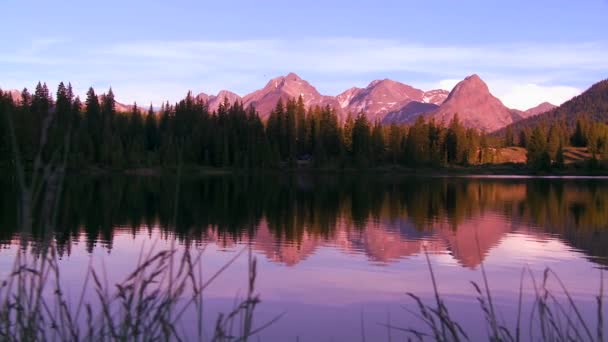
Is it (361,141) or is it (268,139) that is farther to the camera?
(361,141)

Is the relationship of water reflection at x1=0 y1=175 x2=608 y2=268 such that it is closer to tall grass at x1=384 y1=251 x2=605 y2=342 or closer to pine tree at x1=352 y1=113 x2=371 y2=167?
tall grass at x1=384 y1=251 x2=605 y2=342

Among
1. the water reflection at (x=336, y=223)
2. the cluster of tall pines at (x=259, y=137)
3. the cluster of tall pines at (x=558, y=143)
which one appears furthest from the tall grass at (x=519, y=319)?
the cluster of tall pines at (x=558, y=143)

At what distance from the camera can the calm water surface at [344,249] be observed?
11.9 metres

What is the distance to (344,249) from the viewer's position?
20.5 metres

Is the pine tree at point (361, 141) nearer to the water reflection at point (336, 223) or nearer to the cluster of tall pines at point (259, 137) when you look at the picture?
the cluster of tall pines at point (259, 137)

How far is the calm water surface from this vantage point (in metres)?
→ 11.9

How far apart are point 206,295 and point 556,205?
3264 cm

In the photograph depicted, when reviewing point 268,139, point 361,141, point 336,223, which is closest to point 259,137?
point 268,139

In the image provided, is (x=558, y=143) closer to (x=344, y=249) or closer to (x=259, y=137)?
(x=259, y=137)

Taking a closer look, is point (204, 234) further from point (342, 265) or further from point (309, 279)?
point (309, 279)

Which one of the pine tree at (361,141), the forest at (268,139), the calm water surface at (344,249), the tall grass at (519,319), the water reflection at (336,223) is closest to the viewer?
the tall grass at (519,319)

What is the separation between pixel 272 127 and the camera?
12900cm

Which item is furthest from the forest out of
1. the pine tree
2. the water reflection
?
the water reflection

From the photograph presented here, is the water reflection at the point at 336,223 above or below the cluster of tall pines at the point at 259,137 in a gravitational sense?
below
